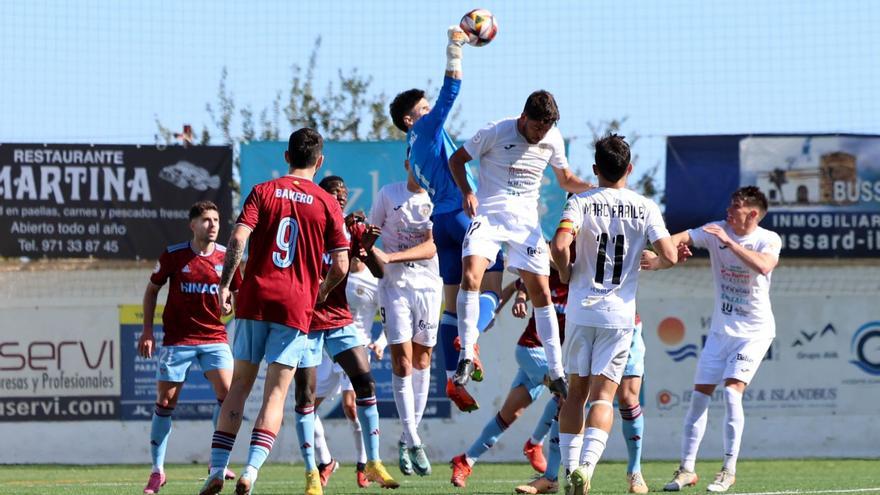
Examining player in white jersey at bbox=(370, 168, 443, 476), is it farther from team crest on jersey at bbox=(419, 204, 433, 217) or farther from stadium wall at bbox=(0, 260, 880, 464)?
stadium wall at bbox=(0, 260, 880, 464)

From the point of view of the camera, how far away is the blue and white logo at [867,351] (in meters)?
19.1

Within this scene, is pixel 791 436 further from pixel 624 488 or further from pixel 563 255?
pixel 563 255

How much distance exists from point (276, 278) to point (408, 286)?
141 inches

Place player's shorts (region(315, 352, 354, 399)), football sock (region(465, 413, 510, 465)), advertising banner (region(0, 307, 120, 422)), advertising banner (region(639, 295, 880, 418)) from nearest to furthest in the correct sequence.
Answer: football sock (region(465, 413, 510, 465)) < player's shorts (region(315, 352, 354, 399)) < advertising banner (region(0, 307, 120, 422)) < advertising banner (region(639, 295, 880, 418))

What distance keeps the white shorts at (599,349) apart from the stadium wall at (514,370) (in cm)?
960

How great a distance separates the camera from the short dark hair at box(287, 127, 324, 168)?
8969 millimetres

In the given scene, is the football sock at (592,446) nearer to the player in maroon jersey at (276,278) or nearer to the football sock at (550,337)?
the football sock at (550,337)

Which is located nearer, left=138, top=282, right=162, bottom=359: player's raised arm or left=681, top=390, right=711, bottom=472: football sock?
left=681, top=390, right=711, bottom=472: football sock

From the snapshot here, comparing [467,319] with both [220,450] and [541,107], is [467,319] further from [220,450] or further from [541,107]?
[220,450]

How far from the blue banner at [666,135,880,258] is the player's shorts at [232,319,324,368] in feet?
35.0

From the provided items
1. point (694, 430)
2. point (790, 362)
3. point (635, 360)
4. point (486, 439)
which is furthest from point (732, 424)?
point (790, 362)

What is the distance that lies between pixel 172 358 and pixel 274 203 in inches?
169

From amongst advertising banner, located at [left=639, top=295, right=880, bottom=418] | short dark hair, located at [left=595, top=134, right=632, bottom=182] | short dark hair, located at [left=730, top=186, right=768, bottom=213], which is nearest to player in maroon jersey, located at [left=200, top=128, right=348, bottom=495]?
short dark hair, located at [left=595, top=134, right=632, bottom=182]

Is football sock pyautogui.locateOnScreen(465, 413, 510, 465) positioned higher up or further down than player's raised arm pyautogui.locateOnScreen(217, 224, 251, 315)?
further down
